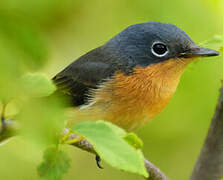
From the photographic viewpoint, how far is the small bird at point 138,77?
5035 millimetres

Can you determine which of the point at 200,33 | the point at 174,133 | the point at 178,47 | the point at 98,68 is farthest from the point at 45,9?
the point at 174,133

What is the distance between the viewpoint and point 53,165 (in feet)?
6.68

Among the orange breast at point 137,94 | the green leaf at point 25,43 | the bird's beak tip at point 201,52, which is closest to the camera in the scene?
the green leaf at point 25,43

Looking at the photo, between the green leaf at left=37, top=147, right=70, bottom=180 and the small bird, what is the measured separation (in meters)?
2.85

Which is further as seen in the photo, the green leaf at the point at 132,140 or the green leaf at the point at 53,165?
the green leaf at the point at 53,165

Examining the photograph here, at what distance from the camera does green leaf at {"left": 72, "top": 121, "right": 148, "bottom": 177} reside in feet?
4.56

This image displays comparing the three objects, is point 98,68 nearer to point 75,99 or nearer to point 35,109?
point 75,99

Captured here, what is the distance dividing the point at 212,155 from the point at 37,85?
3.13 metres

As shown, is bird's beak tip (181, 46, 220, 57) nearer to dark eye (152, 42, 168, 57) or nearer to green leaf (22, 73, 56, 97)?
dark eye (152, 42, 168, 57)

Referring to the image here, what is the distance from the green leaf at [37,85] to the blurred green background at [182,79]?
7.44 feet

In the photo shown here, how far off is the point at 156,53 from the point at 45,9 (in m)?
1.65

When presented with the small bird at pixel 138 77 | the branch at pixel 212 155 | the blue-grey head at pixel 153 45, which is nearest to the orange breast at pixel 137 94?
the small bird at pixel 138 77

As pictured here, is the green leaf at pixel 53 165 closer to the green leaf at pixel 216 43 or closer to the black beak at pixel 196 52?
the green leaf at pixel 216 43

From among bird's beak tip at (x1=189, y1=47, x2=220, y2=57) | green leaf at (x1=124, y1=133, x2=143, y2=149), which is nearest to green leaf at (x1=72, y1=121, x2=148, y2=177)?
green leaf at (x1=124, y1=133, x2=143, y2=149)
